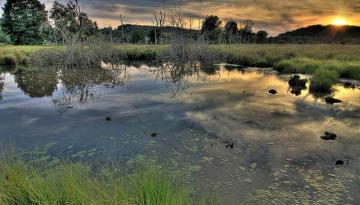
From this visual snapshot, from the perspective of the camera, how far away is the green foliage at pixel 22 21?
6938cm

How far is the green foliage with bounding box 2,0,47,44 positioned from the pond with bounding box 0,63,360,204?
54623 mm

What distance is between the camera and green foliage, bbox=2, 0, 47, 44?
6938cm

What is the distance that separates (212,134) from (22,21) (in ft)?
228

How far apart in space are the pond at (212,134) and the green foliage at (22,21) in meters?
54.6

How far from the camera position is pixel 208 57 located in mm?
42250

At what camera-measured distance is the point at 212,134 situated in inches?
443

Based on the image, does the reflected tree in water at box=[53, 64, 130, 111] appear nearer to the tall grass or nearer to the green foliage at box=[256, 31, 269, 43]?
the tall grass

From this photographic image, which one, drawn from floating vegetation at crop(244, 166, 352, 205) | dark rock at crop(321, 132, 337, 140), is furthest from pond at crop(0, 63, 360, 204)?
dark rock at crop(321, 132, 337, 140)

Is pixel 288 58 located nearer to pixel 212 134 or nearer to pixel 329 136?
pixel 329 136

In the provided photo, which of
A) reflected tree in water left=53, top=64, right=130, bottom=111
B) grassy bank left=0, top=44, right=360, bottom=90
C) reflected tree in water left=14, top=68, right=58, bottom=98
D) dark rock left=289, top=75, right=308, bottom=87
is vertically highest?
grassy bank left=0, top=44, right=360, bottom=90

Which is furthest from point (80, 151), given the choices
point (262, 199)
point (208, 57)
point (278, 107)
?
point (208, 57)

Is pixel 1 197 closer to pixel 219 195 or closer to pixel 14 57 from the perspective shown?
pixel 219 195

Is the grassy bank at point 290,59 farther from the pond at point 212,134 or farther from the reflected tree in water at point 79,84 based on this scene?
the reflected tree in water at point 79,84

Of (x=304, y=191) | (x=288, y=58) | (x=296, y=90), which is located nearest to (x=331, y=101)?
(x=296, y=90)
